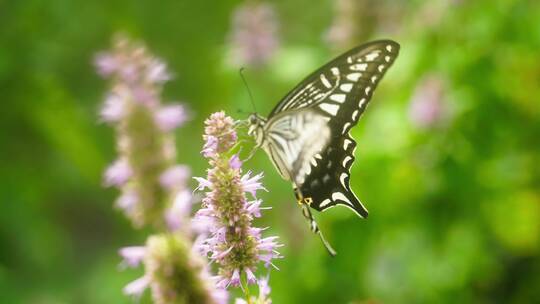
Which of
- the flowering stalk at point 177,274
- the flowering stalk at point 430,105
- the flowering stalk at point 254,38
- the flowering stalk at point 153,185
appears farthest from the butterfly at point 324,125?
the flowering stalk at point 254,38

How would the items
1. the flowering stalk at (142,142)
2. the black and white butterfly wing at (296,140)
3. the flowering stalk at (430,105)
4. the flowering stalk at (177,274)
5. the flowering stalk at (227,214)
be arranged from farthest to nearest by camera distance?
the flowering stalk at (430,105), the black and white butterfly wing at (296,140), the flowering stalk at (142,142), the flowering stalk at (227,214), the flowering stalk at (177,274)

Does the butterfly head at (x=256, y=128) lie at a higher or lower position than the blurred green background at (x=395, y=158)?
lower

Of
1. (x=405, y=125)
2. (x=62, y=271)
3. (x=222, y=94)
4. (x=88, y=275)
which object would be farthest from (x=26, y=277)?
(x=405, y=125)

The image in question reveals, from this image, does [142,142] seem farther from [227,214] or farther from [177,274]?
[177,274]

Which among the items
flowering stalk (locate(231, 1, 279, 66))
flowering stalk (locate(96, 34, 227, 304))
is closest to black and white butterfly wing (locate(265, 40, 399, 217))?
flowering stalk (locate(96, 34, 227, 304))

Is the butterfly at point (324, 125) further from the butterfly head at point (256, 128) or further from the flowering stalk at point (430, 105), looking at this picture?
the flowering stalk at point (430, 105)

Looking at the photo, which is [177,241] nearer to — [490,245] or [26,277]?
[26,277]

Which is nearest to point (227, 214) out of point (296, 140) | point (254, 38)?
point (296, 140)
